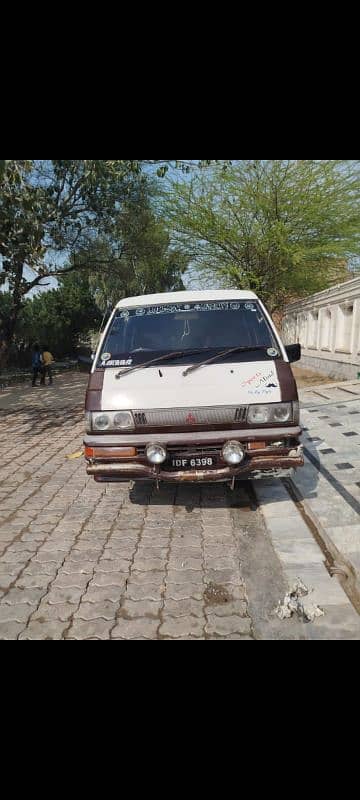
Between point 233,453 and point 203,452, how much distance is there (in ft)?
0.85

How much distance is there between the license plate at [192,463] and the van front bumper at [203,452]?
0.03 meters

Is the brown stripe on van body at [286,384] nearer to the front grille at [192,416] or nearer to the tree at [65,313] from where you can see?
the front grille at [192,416]

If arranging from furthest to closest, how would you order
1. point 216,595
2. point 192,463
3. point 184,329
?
1. point 184,329
2. point 192,463
3. point 216,595

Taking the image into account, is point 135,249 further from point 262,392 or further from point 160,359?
point 262,392

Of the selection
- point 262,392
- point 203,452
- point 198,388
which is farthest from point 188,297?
point 203,452

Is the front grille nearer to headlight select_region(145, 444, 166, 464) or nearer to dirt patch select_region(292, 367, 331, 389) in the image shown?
headlight select_region(145, 444, 166, 464)

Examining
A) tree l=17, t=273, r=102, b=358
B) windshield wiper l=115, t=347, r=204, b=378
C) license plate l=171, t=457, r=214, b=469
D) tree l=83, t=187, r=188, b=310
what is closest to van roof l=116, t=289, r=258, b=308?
windshield wiper l=115, t=347, r=204, b=378

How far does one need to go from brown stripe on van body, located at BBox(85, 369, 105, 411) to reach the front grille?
0.34 metres

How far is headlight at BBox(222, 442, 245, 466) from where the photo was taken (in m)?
3.39

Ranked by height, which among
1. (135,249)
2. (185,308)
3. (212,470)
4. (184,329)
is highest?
(135,249)

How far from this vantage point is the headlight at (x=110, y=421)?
137 inches

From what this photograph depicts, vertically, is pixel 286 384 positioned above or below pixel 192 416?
above

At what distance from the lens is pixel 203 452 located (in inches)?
137

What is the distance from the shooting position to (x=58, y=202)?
1387cm
